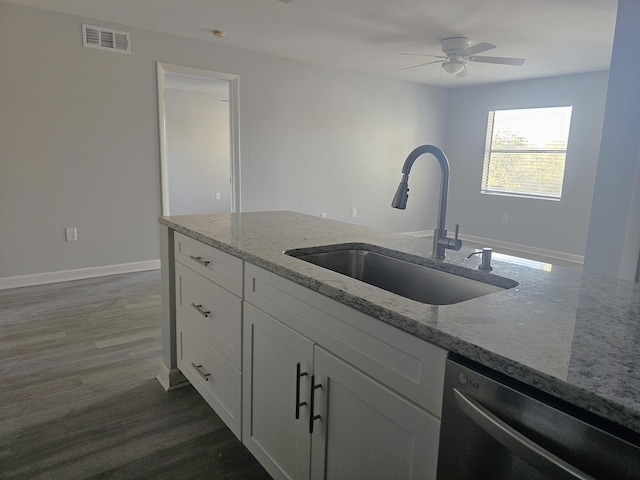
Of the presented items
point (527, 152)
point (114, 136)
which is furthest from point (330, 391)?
point (527, 152)

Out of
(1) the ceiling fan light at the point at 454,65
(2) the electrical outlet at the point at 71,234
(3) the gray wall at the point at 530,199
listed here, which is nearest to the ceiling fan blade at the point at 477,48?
(1) the ceiling fan light at the point at 454,65

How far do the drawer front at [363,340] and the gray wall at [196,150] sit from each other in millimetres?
6743

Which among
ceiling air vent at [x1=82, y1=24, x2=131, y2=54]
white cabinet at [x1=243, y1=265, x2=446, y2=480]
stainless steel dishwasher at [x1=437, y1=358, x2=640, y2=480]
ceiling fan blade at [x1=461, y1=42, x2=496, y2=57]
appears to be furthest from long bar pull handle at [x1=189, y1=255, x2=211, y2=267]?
ceiling fan blade at [x1=461, y1=42, x2=496, y2=57]

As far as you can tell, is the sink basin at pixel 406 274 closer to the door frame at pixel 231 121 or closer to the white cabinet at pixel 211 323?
the white cabinet at pixel 211 323

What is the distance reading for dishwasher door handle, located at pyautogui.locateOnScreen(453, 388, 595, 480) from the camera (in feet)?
2.17

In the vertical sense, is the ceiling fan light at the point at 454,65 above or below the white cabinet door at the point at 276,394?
above

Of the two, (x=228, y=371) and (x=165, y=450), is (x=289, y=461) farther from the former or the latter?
(x=165, y=450)

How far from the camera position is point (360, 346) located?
1.09 m

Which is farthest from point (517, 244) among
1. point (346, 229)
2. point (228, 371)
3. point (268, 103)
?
point (228, 371)

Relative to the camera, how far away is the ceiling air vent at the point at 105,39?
3.89 meters

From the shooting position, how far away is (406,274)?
5.38ft

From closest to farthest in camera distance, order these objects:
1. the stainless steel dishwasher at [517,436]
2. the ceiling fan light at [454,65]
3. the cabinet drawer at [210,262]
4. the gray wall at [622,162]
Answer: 1. the stainless steel dishwasher at [517,436]
2. the cabinet drawer at [210,262]
3. the gray wall at [622,162]
4. the ceiling fan light at [454,65]

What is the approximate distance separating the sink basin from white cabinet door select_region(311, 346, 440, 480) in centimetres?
54

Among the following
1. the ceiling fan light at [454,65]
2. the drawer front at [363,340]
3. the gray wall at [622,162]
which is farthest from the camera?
the ceiling fan light at [454,65]
